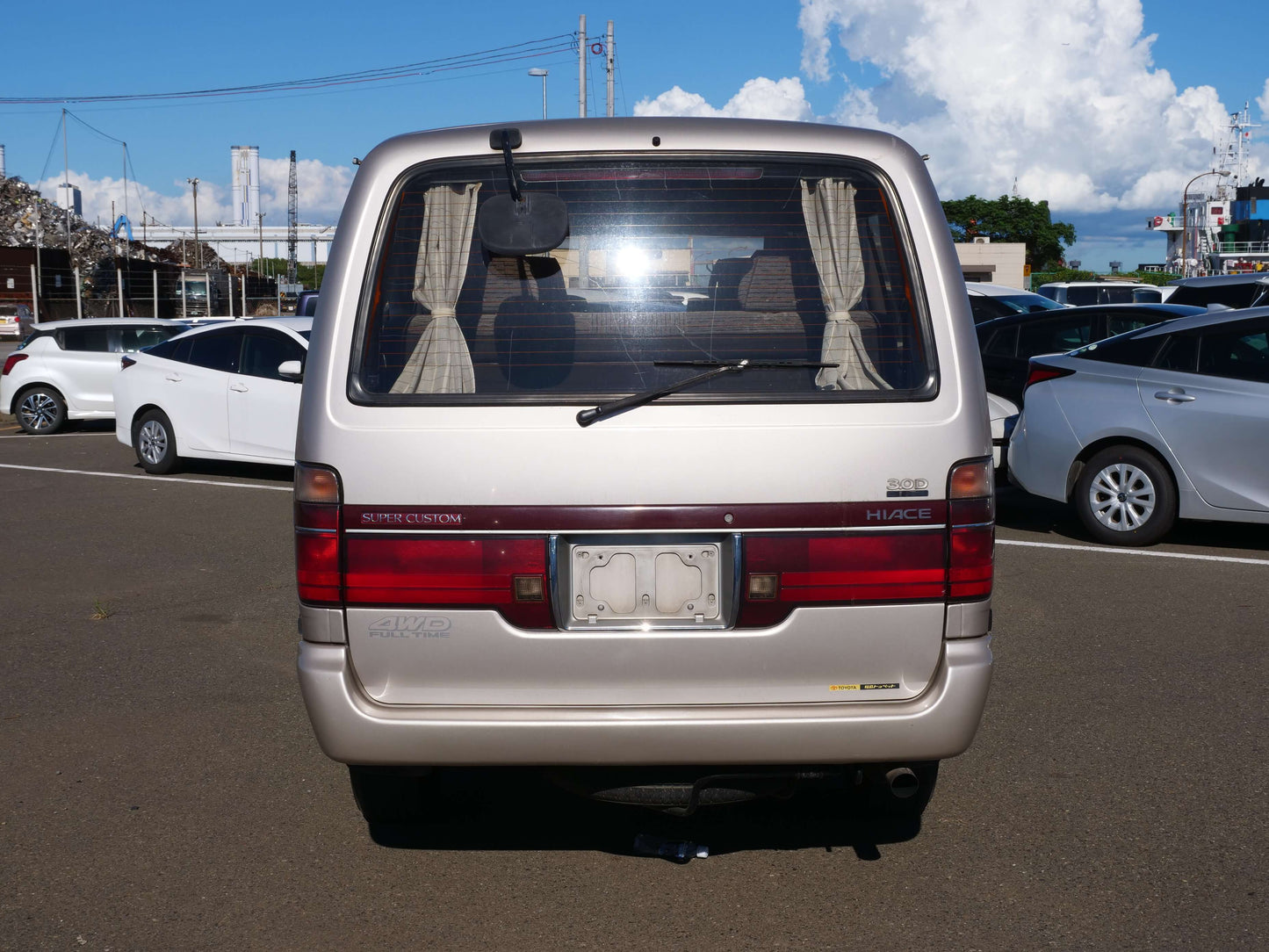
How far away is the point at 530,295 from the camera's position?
3.33 meters

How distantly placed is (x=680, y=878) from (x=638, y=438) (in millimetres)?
1372

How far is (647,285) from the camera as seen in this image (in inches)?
129

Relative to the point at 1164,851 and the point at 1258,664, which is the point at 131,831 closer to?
the point at 1164,851

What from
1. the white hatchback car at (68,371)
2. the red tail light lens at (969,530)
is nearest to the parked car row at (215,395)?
the white hatchback car at (68,371)

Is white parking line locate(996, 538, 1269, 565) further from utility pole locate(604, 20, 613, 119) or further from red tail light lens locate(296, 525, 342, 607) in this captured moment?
utility pole locate(604, 20, 613, 119)

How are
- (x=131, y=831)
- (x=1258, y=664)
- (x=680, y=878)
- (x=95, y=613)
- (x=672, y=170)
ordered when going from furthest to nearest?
(x=95, y=613), (x=1258, y=664), (x=131, y=831), (x=680, y=878), (x=672, y=170)

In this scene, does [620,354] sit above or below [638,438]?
above

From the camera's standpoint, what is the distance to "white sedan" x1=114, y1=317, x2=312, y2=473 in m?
12.2

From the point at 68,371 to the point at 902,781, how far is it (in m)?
16.0

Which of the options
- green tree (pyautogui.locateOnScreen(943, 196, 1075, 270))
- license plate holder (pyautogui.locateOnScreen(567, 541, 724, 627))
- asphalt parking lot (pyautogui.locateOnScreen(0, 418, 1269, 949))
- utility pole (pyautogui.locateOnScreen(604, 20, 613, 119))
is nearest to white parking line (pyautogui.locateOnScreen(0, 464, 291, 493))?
asphalt parking lot (pyautogui.locateOnScreen(0, 418, 1269, 949))

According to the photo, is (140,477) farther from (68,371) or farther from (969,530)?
(969,530)

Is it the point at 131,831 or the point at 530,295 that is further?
the point at 131,831

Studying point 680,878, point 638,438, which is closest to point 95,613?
point 680,878

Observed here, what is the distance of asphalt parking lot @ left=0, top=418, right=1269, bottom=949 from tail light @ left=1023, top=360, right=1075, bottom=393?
2.77 m
